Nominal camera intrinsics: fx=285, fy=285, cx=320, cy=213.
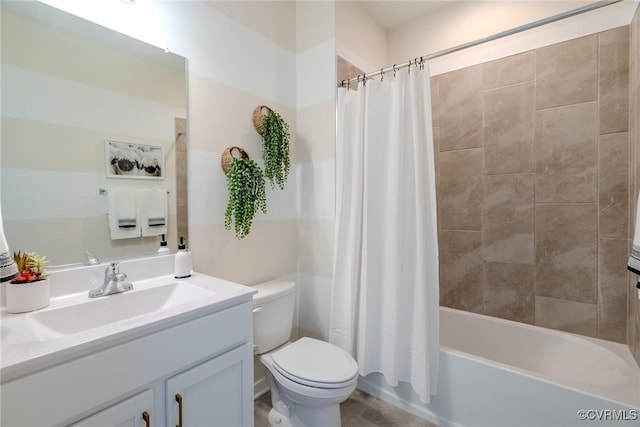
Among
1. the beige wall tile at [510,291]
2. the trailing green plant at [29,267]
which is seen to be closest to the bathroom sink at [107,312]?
the trailing green plant at [29,267]

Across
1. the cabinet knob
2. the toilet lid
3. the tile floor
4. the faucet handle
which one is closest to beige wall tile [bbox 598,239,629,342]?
the tile floor

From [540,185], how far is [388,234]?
3.89 feet

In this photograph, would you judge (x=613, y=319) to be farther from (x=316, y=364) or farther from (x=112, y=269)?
(x=112, y=269)

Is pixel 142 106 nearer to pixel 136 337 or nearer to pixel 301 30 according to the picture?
pixel 136 337

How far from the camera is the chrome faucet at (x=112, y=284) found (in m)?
1.14

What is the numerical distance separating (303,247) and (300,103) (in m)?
1.05

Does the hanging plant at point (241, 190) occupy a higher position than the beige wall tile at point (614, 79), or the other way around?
the beige wall tile at point (614, 79)

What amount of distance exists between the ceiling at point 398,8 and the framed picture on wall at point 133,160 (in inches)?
75.5

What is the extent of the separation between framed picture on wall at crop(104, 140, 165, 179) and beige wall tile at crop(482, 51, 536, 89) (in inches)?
89.3

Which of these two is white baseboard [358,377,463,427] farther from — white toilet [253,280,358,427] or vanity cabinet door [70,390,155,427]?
vanity cabinet door [70,390,155,427]

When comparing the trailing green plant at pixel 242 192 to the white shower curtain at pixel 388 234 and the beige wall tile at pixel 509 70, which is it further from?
the beige wall tile at pixel 509 70

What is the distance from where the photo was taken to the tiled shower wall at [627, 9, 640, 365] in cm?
144

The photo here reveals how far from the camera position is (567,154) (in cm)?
184

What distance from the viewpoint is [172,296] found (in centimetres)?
129
